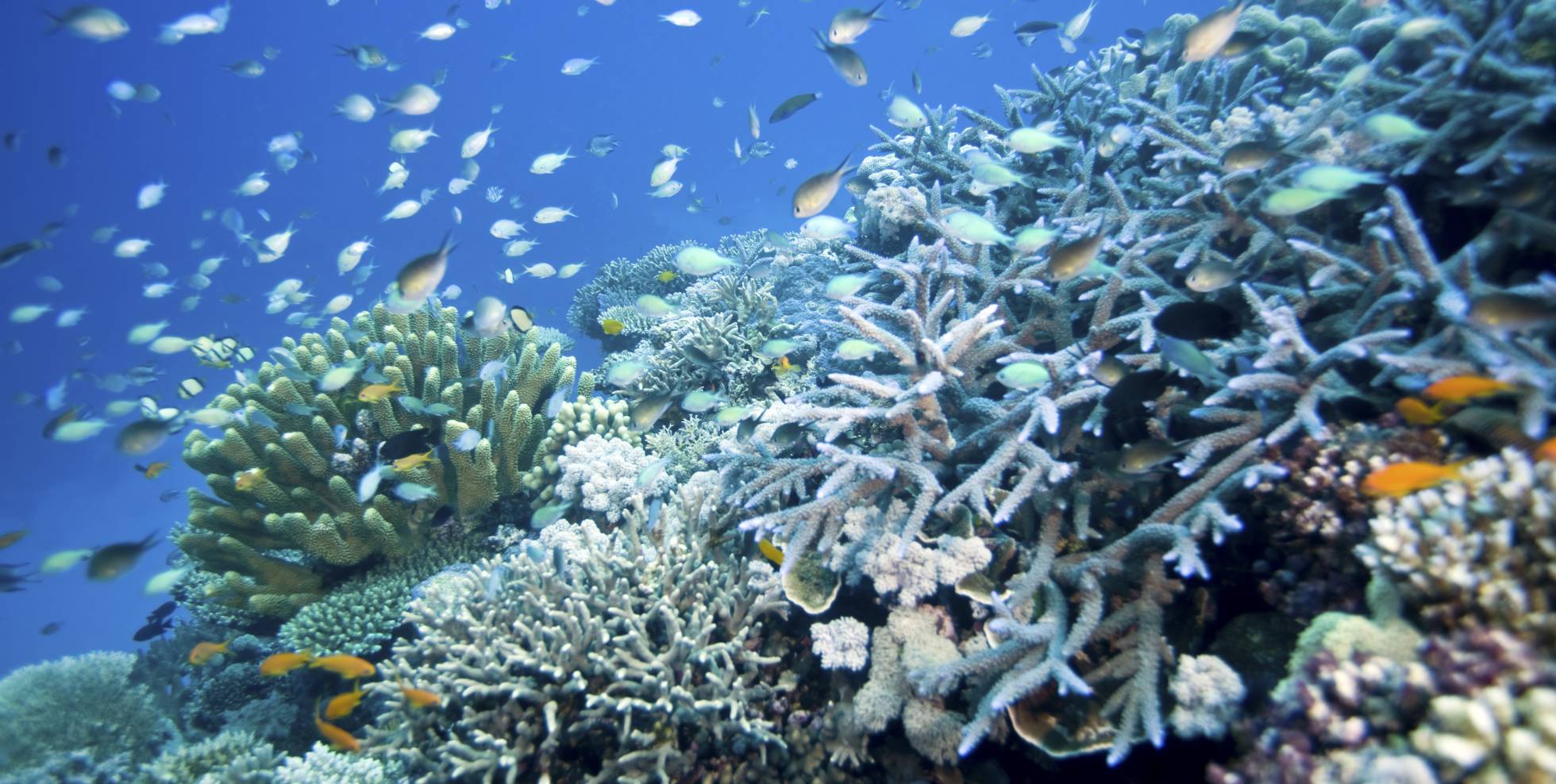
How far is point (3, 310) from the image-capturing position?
1533 inches

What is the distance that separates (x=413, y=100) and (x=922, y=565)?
371 inches

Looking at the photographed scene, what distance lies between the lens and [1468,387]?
7.07ft

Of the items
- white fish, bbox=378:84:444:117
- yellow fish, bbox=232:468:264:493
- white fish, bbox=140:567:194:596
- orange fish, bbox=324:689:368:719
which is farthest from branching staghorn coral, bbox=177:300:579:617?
white fish, bbox=378:84:444:117

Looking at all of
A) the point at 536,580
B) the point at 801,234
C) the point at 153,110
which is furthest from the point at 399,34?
the point at 536,580

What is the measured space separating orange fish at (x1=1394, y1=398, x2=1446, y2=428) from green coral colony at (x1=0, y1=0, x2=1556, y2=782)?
0.15ft

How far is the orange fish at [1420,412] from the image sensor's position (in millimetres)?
2396

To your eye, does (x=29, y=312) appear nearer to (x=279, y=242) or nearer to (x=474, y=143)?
(x=279, y=242)

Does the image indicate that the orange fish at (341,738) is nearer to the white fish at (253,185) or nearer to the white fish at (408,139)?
the white fish at (408,139)

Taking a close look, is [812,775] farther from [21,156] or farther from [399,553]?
[21,156]

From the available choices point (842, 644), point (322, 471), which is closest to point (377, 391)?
point (322, 471)

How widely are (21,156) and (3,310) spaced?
13.5 metres

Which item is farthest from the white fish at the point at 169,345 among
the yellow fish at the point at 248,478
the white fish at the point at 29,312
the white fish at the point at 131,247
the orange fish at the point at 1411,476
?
the orange fish at the point at 1411,476

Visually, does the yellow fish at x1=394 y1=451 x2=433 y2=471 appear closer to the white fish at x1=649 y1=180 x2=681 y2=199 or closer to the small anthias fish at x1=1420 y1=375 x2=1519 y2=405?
the small anthias fish at x1=1420 y1=375 x2=1519 y2=405

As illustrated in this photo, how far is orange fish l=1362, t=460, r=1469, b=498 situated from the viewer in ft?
6.98
